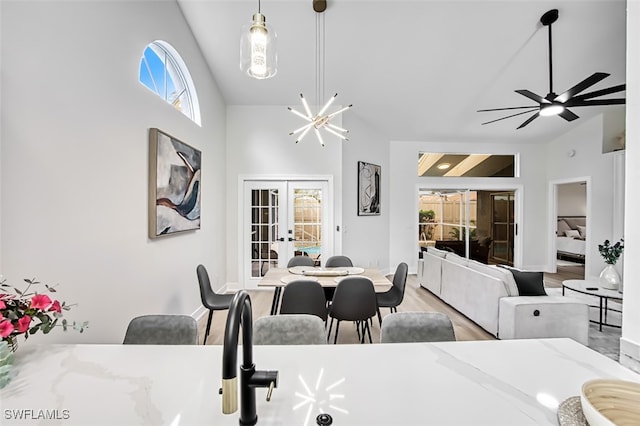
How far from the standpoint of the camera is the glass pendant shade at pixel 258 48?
1562 mm

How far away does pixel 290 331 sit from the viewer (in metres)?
1.54

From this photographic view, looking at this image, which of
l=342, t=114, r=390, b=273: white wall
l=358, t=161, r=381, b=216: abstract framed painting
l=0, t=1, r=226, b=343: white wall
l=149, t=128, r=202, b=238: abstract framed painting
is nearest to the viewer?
l=0, t=1, r=226, b=343: white wall

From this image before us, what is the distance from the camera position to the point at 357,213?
5.36 meters

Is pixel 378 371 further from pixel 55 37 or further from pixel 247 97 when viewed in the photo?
pixel 247 97

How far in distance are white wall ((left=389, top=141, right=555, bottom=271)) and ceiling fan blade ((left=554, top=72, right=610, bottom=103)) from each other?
124 inches

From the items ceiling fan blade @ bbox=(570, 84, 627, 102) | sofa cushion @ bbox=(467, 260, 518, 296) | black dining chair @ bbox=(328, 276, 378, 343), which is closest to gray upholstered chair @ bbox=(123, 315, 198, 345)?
black dining chair @ bbox=(328, 276, 378, 343)

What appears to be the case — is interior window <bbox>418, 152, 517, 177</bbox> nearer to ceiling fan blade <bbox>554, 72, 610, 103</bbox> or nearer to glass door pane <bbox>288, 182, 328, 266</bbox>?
glass door pane <bbox>288, 182, 328, 266</bbox>

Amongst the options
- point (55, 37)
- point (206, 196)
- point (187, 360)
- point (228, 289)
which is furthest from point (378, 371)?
point (228, 289)

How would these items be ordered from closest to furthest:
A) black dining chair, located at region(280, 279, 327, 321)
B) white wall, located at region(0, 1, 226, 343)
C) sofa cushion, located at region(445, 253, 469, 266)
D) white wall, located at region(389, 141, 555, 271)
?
white wall, located at region(0, 1, 226, 343) → black dining chair, located at region(280, 279, 327, 321) → sofa cushion, located at region(445, 253, 469, 266) → white wall, located at region(389, 141, 555, 271)

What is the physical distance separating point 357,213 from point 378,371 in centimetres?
443

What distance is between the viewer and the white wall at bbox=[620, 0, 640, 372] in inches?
62.2

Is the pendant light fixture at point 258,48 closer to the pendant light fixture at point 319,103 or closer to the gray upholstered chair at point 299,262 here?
the pendant light fixture at point 319,103

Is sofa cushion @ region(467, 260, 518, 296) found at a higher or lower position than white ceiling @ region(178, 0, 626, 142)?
lower

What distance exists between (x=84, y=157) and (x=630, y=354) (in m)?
3.45
